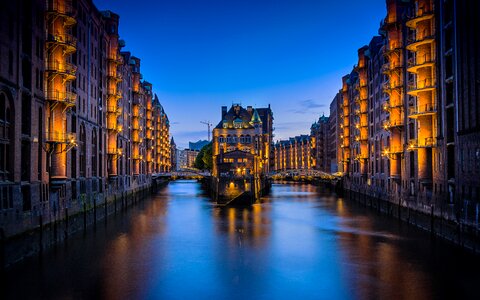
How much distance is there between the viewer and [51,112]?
137 ft

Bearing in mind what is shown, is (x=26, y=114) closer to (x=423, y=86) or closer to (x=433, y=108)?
(x=423, y=86)

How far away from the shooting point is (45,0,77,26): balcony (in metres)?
41.0

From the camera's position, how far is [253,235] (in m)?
45.1

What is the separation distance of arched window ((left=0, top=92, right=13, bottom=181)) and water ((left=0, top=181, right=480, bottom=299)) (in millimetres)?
6538

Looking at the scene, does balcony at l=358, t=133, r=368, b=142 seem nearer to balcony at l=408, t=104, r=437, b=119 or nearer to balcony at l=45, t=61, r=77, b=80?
balcony at l=408, t=104, r=437, b=119

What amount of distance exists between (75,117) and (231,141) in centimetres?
8052

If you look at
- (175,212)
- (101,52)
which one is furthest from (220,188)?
(101,52)

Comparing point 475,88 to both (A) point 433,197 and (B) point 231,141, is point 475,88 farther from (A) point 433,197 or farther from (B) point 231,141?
(B) point 231,141

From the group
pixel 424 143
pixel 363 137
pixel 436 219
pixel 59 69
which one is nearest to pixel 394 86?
pixel 424 143

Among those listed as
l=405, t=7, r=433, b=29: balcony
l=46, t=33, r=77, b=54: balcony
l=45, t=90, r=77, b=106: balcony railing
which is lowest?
l=45, t=90, r=77, b=106: balcony railing

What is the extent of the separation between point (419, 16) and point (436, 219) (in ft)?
65.8

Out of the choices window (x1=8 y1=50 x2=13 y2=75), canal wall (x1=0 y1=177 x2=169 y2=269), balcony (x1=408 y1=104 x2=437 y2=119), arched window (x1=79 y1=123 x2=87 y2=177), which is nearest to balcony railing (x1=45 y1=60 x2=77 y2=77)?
window (x1=8 y1=50 x2=13 y2=75)

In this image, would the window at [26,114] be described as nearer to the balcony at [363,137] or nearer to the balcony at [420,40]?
the balcony at [420,40]

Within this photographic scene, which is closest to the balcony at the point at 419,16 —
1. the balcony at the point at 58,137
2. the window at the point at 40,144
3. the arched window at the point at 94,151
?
the balcony at the point at 58,137
